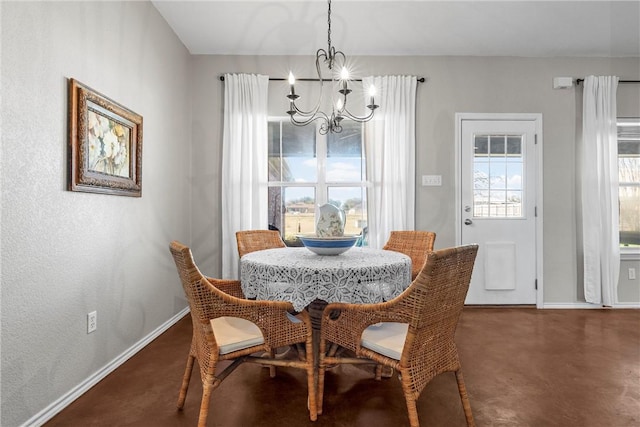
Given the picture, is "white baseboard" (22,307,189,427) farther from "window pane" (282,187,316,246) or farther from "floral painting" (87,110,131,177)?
"window pane" (282,187,316,246)

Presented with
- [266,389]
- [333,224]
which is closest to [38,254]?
[266,389]

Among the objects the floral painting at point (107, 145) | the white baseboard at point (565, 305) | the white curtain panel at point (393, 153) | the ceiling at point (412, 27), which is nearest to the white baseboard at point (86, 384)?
the floral painting at point (107, 145)

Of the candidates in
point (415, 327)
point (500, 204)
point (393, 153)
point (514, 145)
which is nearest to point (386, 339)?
point (415, 327)

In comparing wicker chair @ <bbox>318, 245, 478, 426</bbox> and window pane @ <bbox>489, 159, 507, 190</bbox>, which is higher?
window pane @ <bbox>489, 159, 507, 190</bbox>

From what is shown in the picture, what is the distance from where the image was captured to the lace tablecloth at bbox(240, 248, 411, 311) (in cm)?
169

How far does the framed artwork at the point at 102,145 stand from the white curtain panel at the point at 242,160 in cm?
112

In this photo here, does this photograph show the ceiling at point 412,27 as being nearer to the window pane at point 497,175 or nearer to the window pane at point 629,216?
the window pane at point 497,175

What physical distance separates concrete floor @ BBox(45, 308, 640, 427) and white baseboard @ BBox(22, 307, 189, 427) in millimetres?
35

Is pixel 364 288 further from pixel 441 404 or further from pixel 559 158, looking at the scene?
pixel 559 158

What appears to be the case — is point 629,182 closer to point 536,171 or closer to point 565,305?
point 536,171

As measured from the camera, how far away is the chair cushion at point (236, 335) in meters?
1.56

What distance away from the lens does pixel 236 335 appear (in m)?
1.62

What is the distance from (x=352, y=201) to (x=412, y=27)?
5.74 feet

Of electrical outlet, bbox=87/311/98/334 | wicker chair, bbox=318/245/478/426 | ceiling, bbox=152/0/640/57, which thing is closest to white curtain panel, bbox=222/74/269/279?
ceiling, bbox=152/0/640/57
